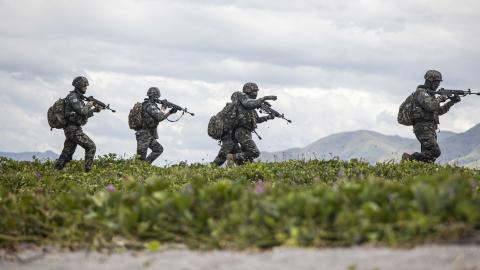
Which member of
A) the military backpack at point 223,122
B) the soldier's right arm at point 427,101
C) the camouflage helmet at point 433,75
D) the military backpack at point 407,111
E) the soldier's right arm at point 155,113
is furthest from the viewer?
the soldier's right arm at point 155,113

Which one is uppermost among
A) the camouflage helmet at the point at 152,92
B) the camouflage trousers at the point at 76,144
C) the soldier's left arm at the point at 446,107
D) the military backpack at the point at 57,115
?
the camouflage helmet at the point at 152,92

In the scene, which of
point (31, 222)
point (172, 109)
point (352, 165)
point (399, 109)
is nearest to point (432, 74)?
point (399, 109)

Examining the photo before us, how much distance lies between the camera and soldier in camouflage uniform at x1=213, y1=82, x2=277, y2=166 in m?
23.1

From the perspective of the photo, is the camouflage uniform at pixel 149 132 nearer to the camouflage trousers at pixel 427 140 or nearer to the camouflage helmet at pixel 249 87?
the camouflage helmet at pixel 249 87

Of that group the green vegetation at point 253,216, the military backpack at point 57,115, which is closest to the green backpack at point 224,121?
the military backpack at point 57,115

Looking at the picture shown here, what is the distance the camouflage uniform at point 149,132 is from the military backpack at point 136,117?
12 centimetres

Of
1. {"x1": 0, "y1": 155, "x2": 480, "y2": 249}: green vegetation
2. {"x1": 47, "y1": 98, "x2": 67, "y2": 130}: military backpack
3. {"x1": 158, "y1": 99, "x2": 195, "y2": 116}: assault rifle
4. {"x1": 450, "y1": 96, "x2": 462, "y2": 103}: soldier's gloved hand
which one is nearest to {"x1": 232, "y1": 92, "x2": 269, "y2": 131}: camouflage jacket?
{"x1": 158, "y1": 99, "x2": 195, "y2": 116}: assault rifle

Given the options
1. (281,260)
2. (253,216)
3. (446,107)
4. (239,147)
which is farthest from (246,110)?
(281,260)

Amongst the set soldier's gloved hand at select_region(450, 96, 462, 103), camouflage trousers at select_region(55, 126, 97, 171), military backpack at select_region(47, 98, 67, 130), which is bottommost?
camouflage trousers at select_region(55, 126, 97, 171)

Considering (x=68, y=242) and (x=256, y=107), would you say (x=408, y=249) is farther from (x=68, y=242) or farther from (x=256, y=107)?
(x=256, y=107)

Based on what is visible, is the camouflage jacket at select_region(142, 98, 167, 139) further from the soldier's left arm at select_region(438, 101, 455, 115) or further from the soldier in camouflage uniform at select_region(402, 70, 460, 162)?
the soldier's left arm at select_region(438, 101, 455, 115)

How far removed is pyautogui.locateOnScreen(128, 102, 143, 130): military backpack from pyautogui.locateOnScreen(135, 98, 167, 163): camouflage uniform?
12 cm

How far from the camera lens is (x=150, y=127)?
26.6m

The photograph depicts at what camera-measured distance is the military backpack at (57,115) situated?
22.1 meters
